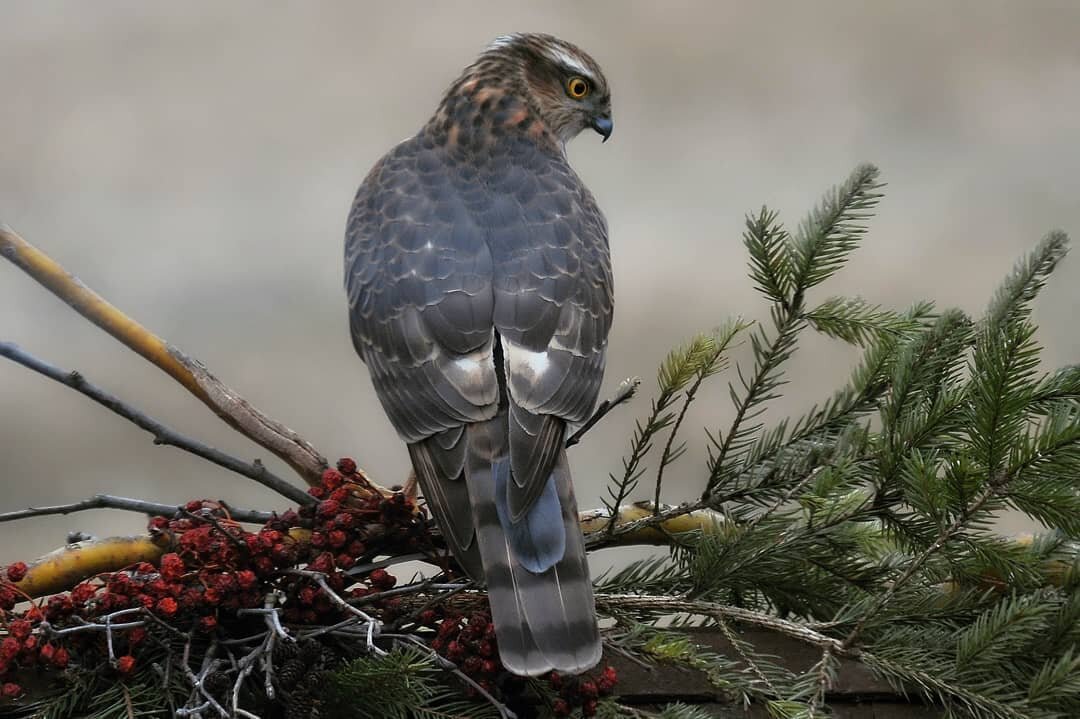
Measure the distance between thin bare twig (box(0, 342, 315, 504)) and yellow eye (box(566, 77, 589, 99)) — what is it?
89 cm

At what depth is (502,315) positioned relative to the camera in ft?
4.83

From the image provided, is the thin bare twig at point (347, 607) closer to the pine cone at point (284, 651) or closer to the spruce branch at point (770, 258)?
the pine cone at point (284, 651)

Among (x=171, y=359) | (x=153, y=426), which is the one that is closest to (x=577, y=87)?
(x=171, y=359)

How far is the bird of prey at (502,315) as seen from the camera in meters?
1.22

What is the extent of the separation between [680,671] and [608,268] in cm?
66

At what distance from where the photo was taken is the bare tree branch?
58.3 inches

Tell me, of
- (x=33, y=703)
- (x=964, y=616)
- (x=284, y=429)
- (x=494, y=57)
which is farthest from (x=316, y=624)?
(x=494, y=57)

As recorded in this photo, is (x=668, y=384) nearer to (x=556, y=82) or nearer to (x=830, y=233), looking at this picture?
(x=830, y=233)

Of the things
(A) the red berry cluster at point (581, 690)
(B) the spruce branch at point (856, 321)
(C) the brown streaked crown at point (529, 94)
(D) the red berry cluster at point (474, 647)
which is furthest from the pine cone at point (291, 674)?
(C) the brown streaked crown at point (529, 94)

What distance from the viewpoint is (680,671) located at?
1.17m

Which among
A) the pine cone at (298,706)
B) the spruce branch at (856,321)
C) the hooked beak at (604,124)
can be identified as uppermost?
the hooked beak at (604,124)

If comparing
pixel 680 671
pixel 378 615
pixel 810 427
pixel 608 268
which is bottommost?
pixel 680 671

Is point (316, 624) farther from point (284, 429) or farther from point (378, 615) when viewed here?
point (284, 429)

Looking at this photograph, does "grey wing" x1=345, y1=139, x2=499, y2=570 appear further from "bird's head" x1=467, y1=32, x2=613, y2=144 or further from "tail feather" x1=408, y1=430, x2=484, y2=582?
"bird's head" x1=467, y1=32, x2=613, y2=144
